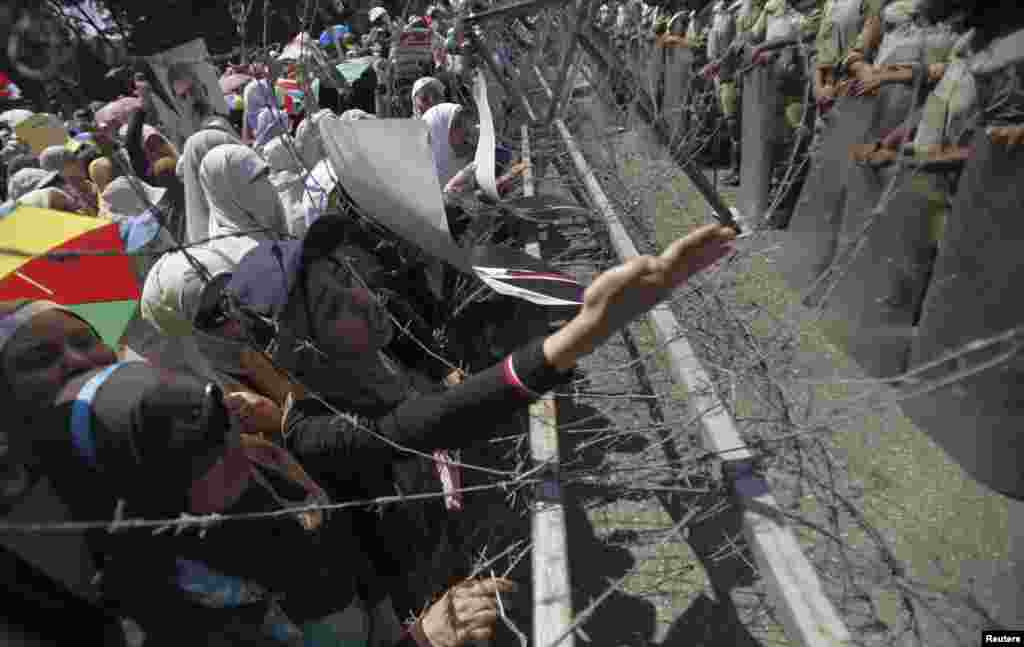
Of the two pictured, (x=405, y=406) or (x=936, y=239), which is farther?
(x=936, y=239)

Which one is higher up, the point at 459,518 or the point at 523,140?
the point at 523,140

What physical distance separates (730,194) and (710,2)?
4.21 meters

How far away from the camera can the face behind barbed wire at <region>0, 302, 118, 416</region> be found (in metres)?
0.94

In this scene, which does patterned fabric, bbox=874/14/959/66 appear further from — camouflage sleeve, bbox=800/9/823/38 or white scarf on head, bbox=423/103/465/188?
white scarf on head, bbox=423/103/465/188

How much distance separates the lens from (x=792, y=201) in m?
5.47

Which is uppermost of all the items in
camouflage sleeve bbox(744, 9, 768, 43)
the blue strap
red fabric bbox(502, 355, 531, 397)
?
camouflage sleeve bbox(744, 9, 768, 43)

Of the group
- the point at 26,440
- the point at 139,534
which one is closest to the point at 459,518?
the point at 139,534

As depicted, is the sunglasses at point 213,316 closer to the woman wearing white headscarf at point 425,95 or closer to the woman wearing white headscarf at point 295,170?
the woman wearing white headscarf at point 295,170

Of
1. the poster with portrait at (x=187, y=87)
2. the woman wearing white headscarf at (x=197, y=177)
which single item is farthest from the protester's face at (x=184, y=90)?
the woman wearing white headscarf at (x=197, y=177)

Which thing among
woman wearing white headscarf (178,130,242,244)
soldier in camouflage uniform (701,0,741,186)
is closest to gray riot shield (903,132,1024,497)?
woman wearing white headscarf (178,130,242,244)

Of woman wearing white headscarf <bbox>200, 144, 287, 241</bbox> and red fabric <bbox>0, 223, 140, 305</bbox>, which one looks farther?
woman wearing white headscarf <bbox>200, 144, 287, 241</bbox>

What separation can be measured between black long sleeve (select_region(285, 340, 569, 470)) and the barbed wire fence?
10cm

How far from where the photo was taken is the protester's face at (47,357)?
944 millimetres

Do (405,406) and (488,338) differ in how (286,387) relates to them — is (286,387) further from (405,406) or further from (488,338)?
(488,338)
